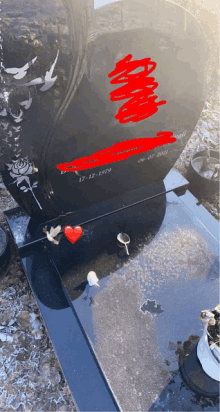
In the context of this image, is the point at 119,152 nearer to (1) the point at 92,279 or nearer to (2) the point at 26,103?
(2) the point at 26,103

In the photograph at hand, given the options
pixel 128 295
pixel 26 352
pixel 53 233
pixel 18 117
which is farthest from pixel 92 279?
pixel 18 117

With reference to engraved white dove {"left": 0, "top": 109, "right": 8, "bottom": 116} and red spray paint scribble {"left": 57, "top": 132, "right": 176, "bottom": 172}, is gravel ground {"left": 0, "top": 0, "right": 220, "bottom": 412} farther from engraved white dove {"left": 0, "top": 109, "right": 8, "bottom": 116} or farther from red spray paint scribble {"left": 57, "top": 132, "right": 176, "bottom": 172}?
engraved white dove {"left": 0, "top": 109, "right": 8, "bottom": 116}

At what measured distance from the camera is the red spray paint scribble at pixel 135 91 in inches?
82.5

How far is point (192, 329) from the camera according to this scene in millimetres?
2332

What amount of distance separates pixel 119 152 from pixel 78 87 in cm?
88

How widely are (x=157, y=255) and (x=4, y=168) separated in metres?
1.61

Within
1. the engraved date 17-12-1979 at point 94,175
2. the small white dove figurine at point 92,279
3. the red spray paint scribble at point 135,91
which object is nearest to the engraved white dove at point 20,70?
the red spray paint scribble at point 135,91

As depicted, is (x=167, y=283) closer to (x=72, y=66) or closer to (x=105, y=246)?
(x=105, y=246)

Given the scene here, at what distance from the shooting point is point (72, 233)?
275 centimetres

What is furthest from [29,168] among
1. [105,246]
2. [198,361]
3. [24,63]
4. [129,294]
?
[198,361]

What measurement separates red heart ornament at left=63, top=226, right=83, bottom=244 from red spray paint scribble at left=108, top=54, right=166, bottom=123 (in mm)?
1115

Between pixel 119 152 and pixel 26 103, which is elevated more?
pixel 26 103

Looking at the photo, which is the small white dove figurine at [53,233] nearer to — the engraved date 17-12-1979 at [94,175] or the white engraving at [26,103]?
the engraved date 17-12-1979 at [94,175]

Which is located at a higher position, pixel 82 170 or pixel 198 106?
pixel 198 106
